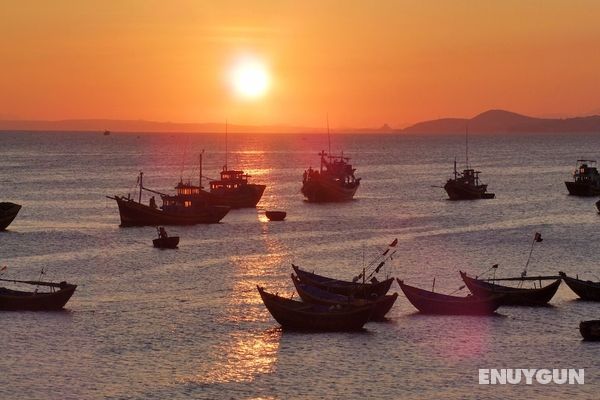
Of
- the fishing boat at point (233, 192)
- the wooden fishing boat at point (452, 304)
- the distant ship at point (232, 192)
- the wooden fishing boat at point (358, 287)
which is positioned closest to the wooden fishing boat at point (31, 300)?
the wooden fishing boat at point (358, 287)

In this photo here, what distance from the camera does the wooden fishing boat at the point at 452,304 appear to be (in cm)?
6712

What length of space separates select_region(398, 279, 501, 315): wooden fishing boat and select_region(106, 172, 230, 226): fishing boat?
5632cm

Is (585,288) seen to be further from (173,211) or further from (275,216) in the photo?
(275,216)

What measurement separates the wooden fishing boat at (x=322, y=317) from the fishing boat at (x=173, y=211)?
58.7 meters

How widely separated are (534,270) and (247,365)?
3827 cm

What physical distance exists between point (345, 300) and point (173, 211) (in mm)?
58801

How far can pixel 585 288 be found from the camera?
70.9m

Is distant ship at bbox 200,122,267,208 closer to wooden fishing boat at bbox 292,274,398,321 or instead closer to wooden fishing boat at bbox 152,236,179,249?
wooden fishing boat at bbox 152,236,179,249

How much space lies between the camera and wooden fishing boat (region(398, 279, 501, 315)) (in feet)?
220

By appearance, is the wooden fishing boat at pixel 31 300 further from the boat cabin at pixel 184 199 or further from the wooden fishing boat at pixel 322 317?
the boat cabin at pixel 184 199

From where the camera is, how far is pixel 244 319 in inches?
2618

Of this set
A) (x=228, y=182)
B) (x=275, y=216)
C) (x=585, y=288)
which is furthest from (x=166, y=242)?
(x=228, y=182)

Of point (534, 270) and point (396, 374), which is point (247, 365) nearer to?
point (396, 374)

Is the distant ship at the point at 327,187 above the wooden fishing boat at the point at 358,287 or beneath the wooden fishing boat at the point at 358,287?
above
